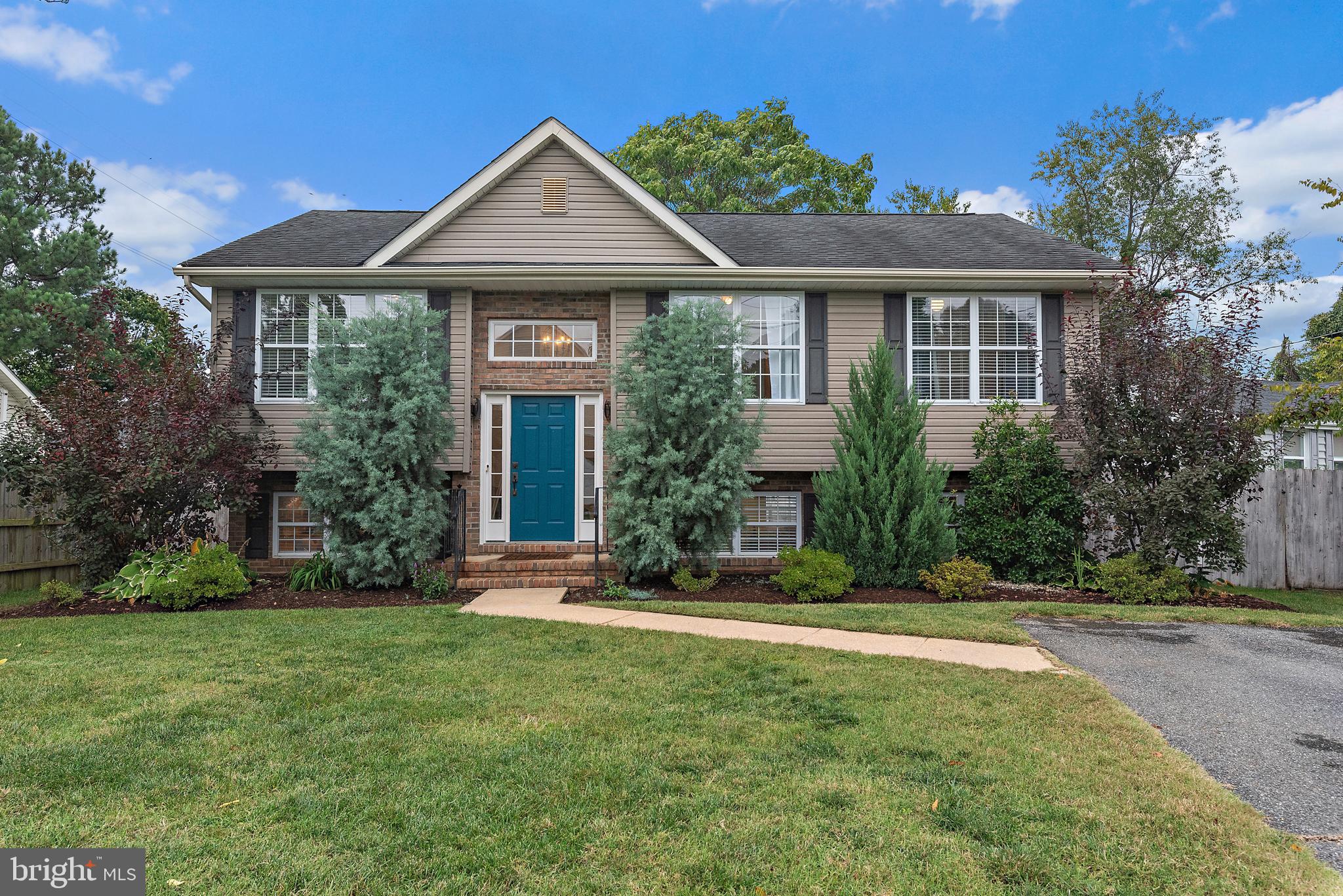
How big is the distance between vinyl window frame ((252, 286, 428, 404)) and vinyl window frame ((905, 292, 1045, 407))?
6.67 m

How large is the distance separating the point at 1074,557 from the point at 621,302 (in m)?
6.70

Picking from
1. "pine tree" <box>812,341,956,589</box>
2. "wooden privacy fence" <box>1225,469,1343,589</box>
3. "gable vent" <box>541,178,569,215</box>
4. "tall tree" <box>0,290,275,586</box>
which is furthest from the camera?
"wooden privacy fence" <box>1225,469,1343,589</box>

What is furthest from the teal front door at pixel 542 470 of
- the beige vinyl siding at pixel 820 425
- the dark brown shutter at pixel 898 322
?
the dark brown shutter at pixel 898 322

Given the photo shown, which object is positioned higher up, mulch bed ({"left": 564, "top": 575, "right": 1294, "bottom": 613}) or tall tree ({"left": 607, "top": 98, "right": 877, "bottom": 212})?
tall tree ({"left": 607, "top": 98, "right": 877, "bottom": 212})

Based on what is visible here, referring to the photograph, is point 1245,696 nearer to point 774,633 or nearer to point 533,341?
point 774,633

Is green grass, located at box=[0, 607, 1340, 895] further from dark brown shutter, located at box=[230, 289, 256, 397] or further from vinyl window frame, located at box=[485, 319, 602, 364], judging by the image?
vinyl window frame, located at box=[485, 319, 602, 364]

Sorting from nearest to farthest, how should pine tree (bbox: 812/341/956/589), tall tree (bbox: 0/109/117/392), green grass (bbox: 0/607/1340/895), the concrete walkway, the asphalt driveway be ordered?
green grass (bbox: 0/607/1340/895), the asphalt driveway, the concrete walkway, pine tree (bbox: 812/341/956/589), tall tree (bbox: 0/109/117/392)

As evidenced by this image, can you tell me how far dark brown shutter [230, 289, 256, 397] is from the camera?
30.4ft

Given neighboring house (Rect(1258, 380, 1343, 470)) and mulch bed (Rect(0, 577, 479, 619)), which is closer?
mulch bed (Rect(0, 577, 479, 619))

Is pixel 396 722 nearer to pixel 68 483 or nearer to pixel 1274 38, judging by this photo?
pixel 68 483

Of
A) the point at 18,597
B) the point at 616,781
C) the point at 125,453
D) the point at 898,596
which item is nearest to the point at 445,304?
the point at 125,453

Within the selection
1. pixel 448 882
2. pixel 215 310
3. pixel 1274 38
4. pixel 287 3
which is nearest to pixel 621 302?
pixel 215 310

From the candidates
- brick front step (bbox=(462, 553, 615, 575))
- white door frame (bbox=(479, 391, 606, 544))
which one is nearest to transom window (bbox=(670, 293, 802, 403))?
white door frame (bbox=(479, 391, 606, 544))

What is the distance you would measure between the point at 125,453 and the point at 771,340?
779 centimetres
